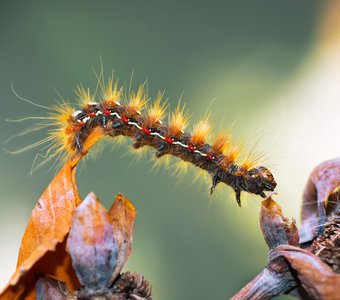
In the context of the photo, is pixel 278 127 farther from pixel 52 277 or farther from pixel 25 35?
pixel 52 277

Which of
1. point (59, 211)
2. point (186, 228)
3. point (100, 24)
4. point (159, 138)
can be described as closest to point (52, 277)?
point (59, 211)

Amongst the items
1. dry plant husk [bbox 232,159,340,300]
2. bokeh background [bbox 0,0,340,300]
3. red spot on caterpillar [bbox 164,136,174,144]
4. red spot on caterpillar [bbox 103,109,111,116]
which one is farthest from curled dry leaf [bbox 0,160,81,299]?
bokeh background [bbox 0,0,340,300]

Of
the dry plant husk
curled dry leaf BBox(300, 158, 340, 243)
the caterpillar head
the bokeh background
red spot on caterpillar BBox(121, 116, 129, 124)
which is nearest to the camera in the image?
Result: the dry plant husk

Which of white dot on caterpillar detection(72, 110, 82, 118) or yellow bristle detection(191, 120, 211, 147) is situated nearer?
white dot on caterpillar detection(72, 110, 82, 118)

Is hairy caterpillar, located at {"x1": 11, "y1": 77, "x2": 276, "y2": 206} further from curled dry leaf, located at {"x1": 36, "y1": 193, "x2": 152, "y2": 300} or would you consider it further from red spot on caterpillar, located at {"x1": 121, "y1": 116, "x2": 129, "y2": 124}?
curled dry leaf, located at {"x1": 36, "y1": 193, "x2": 152, "y2": 300}

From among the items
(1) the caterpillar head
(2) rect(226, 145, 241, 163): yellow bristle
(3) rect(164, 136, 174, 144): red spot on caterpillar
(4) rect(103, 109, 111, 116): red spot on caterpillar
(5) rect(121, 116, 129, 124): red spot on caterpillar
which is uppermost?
(4) rect(103, 109, 111, 116): red spot on caterpillar

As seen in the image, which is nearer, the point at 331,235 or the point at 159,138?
the point at 331,235

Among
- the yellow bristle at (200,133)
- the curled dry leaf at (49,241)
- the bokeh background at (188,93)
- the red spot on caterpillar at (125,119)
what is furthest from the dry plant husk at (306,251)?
the bokeh background at (188,93)
